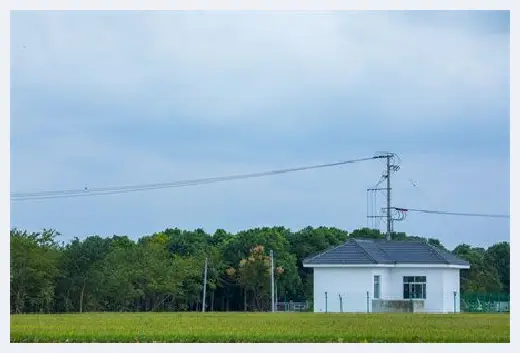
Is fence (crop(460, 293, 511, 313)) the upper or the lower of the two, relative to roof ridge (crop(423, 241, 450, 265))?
lower

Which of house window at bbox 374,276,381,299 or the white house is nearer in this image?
the white house

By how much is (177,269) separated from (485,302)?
10.9 m

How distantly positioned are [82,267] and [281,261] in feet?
25.6

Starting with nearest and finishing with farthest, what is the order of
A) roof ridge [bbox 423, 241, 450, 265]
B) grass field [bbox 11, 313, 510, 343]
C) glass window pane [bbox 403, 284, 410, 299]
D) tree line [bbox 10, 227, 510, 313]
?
1. grass field [bbox 11, 313, 510, 343]
2. tree line [bbox 10, 227, 510, 313]
3. roof ridge [bbox 423, 241, 450, 265]
4. glass window pane [bbox 403, 284, 410, 299]

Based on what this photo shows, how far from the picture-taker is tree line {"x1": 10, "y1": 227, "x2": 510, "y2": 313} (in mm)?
32969

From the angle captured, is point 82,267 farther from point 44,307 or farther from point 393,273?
point 393,273

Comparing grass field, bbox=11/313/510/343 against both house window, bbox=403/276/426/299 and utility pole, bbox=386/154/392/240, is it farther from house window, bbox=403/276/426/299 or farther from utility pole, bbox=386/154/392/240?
utility pole, bbox=386/154/392/240

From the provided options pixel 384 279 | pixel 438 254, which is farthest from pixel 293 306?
pixel 438 254

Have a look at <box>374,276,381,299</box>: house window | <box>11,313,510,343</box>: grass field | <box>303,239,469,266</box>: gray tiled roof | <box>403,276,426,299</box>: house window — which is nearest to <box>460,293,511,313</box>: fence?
<box>303,239,469,266</box>: gray tiled roof

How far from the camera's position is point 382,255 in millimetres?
35156

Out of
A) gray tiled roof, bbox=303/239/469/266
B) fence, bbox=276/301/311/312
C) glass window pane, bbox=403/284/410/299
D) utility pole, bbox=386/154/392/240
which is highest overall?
utility pole, bbox=386/154/392/240

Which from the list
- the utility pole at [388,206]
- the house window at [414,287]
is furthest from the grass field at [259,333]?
the utility pole at [388,206]

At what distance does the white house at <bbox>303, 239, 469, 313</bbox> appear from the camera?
3378 cm

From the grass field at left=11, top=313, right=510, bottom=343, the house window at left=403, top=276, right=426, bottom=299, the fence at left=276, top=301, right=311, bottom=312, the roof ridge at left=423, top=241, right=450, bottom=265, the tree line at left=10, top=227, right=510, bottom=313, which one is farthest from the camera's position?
the fence at left=276, top=301, right=311, bottom=312
